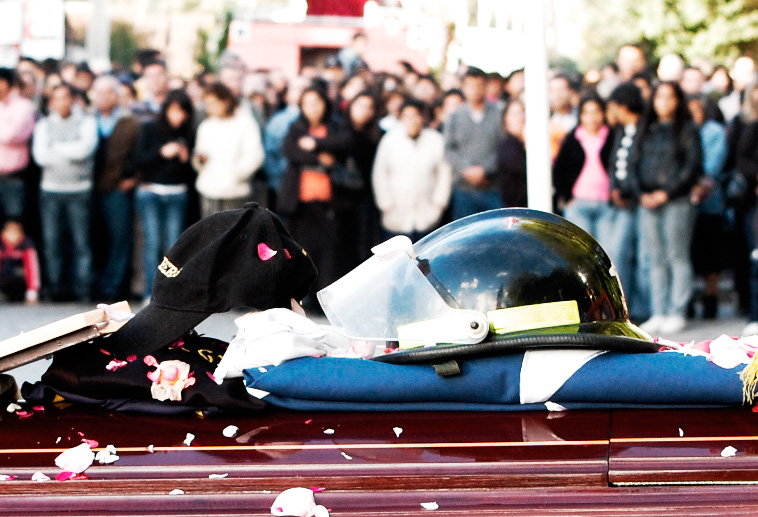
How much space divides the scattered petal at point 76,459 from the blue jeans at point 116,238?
6766 mm

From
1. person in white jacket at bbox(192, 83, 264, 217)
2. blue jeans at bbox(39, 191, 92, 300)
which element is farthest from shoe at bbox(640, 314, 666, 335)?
blue jeans at bbox(39, 191, 92, 300)

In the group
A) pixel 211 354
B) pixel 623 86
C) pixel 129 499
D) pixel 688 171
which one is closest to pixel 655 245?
pixel 688 171

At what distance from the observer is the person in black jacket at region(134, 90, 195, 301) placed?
8.27 metres

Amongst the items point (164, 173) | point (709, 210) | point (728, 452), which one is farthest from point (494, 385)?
point (164, 173)

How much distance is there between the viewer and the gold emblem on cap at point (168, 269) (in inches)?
99.4

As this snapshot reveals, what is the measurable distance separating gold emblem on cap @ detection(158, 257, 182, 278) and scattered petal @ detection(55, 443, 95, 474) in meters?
0.56

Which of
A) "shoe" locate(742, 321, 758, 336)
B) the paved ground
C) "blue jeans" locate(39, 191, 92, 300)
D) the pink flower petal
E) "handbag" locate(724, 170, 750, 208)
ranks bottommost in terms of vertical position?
the paved ground

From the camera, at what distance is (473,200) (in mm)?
8109

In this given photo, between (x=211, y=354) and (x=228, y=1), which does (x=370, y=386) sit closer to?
(x=211, y=354)

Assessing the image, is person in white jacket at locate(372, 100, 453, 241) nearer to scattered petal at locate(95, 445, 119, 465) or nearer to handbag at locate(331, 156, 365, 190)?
handbag at locate(331, 156, 365, 190)

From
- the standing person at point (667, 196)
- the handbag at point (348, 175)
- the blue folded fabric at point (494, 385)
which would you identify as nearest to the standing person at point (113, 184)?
the handbag at point (348, 175)

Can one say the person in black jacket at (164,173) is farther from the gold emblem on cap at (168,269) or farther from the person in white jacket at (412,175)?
the gold emblem on cap at (168,269)

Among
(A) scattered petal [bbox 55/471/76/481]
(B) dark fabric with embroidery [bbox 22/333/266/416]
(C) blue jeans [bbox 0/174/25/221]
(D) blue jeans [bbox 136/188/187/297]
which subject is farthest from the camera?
(C) blue jeans [bbox 0/174/25/221]

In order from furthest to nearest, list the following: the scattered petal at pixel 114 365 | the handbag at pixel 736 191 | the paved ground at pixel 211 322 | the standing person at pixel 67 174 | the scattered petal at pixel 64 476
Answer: the standing person at pixel 67 174 → the handbag at pixel 736 191 → the paved ground at pixel 211 322 → the scattered petal at pixel 114 365 → the scattered petal at pixel 64 476
